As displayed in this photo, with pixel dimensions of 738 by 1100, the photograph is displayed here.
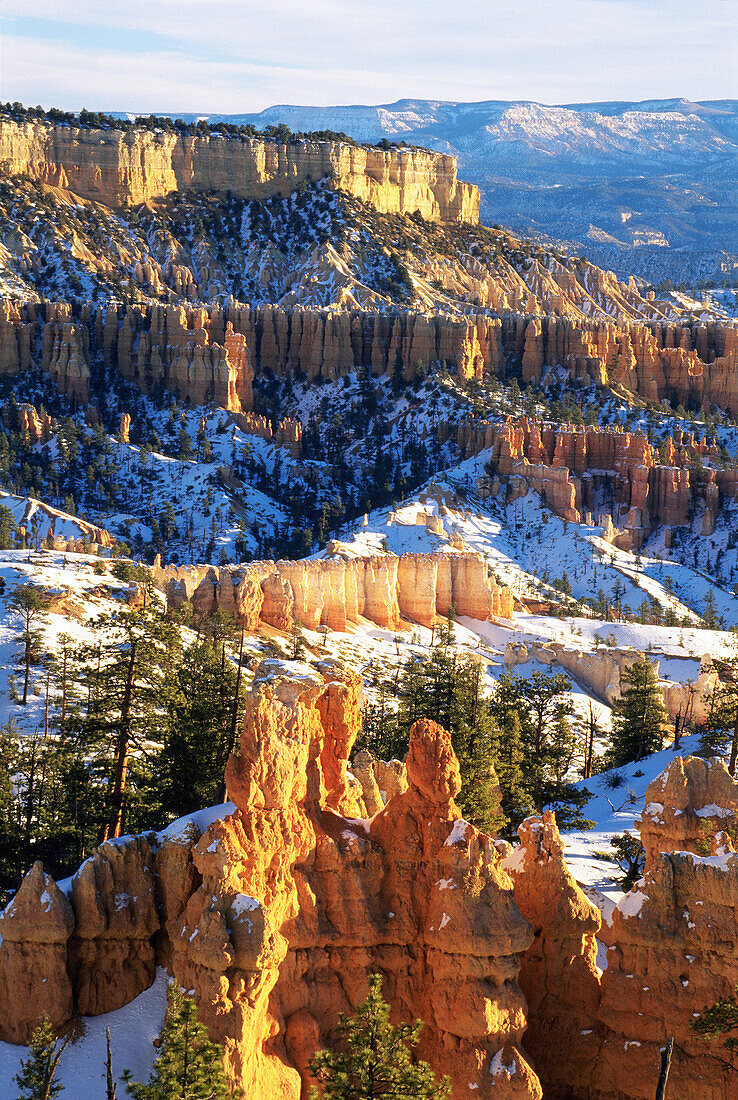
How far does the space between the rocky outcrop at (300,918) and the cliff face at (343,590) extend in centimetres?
5111

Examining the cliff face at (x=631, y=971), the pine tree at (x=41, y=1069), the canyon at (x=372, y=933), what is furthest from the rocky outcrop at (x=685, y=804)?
the pine tree at (x=41, y=1069)

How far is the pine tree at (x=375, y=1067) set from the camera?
26.3m

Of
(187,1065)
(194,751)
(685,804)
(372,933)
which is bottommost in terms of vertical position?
(194,751)

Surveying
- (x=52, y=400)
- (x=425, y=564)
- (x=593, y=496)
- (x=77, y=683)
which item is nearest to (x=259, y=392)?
(x=52, y=400)

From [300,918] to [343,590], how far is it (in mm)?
64807

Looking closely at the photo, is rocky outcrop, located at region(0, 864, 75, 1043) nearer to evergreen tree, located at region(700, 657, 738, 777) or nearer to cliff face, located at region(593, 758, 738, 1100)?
cliff face, located at region(593, 758, 738, 1100)

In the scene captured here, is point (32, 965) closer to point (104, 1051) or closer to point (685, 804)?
point (104, 1051)

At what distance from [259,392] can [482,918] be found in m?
152

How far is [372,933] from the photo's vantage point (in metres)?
30.0

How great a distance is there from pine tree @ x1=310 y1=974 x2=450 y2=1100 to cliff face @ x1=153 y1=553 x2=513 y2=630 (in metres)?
54.9

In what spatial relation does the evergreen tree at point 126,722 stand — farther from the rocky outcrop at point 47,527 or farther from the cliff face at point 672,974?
the rocky outcrop at point 47,527

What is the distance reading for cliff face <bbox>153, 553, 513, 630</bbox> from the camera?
3275 inches

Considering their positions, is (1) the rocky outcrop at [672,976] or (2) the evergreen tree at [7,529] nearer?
(1) the rocky outcrop at [672,976]

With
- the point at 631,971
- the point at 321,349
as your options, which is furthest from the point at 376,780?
the point at 321,349
